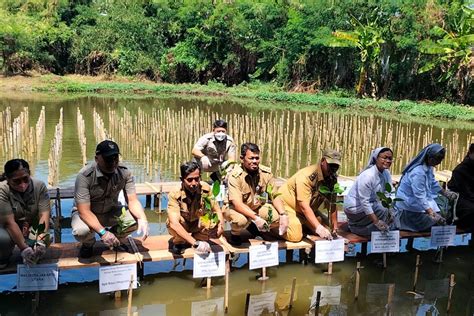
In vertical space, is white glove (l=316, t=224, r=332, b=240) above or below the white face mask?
below

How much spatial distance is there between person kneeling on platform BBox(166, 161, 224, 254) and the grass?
54.8ft

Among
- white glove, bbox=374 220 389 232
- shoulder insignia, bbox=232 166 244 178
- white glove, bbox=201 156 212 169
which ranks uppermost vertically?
shoulder insignia, bbox=232 166 244 178

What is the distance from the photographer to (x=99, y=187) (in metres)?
4.12

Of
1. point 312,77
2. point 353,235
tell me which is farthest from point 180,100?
point 353,235

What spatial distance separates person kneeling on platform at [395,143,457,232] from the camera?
5.13m

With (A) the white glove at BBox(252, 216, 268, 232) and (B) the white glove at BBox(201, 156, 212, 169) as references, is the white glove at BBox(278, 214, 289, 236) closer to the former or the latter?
(A) the white glove at BBox(252, 216, 268, 232)

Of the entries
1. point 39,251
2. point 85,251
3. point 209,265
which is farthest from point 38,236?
point 209,265

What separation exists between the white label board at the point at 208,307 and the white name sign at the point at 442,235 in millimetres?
2343

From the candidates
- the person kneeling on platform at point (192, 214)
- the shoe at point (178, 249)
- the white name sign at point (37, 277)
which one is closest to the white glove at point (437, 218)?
the person kneeling on platform at point (192, 214)

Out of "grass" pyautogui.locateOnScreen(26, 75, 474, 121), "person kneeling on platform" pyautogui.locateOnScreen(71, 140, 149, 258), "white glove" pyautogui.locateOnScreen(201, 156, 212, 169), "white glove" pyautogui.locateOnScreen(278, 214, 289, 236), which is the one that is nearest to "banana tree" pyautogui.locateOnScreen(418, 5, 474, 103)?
"grass" pyautogui.locateOnScreen(26, 75, 474, 121)

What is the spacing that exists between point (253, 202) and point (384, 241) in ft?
4.46

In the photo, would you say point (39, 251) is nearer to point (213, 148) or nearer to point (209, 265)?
point (209, 265)

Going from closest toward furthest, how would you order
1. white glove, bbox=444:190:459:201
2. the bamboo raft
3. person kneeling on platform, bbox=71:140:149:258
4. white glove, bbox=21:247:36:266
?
white glove, bbox=21:247:36:266 < person kneeling on platform, bbox=71:140:149:258 < the bamboo raft < white glove, bbox=444:190:459:201

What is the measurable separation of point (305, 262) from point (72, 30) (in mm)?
29263
